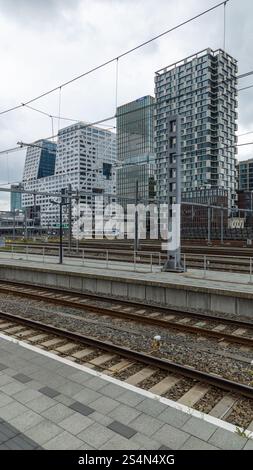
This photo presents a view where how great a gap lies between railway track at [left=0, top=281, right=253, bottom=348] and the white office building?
9431 mm

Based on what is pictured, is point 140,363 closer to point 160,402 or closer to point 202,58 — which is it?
point 160,402

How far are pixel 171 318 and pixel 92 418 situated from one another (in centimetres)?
658

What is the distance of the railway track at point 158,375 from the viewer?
5.25m

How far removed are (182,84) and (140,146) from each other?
4812mm

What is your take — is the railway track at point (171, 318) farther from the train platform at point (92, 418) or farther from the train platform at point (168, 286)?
the train platform at point (92, 418)

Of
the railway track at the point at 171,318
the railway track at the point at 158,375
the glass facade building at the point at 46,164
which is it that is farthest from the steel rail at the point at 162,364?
the glass facade building at the point at 46,164

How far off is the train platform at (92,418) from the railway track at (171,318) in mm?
4037

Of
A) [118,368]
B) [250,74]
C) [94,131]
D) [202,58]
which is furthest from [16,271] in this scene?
[202,58]

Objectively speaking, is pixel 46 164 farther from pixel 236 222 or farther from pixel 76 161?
pixel 236 222

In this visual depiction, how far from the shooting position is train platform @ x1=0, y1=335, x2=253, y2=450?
3.97 metres

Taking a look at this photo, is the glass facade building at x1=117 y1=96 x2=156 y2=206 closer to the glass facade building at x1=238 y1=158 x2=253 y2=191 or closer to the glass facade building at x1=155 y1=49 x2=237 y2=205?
the glass facade building at x1=155 y1=49 x2=237 y2=205

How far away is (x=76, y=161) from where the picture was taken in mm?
27047

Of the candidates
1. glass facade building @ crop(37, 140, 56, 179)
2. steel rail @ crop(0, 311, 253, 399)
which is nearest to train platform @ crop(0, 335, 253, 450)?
steel rail @ crop(0, 311, 253, 399)

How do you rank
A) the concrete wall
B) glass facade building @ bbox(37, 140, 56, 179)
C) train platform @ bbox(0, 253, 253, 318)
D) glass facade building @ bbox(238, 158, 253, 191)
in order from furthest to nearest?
1. glass facade building @ bbox(238, 158, 253, 191)
2. glass facade building @ bbox(37, 140, 56, 179)
3. train platform @ bbox(0, 253, 253, 318)
4. the concrete wall
